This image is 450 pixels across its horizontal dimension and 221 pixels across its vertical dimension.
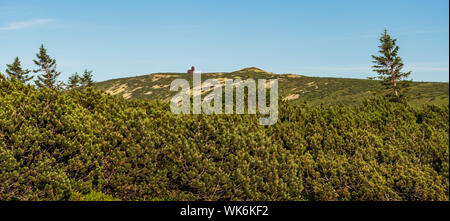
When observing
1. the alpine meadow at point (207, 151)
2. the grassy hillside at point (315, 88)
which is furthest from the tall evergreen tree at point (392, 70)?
the alpine meadow at point (207, 151)

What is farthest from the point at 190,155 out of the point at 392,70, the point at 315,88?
the point at 315,88

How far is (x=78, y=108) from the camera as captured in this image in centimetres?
815

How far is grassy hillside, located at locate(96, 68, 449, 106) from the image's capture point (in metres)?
69.1

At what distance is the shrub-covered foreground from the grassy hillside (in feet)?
116

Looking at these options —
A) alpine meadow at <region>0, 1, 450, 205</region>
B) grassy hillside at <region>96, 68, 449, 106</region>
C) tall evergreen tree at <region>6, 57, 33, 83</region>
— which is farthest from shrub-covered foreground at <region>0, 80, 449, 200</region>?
tall evergreen tree at <region>6, 57, 33, 83</region>

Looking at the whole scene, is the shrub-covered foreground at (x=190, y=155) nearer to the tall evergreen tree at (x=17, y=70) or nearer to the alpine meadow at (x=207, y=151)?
the alpine meadow at (x=207, y=151)

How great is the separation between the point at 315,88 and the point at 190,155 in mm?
94378

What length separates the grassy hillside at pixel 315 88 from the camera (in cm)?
6912

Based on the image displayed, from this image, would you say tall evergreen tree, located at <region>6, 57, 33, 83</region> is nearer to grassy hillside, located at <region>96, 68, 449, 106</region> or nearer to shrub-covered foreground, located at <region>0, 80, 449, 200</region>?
grassy hillside, located at <region>96, 68, 449, 106</region>

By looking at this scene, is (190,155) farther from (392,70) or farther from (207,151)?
(392,70)

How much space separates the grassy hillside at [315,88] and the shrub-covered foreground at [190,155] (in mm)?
35273

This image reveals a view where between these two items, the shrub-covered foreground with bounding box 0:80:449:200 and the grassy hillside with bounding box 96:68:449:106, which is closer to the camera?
the shrub-covered foreground with bounding box 0:80:449:200
